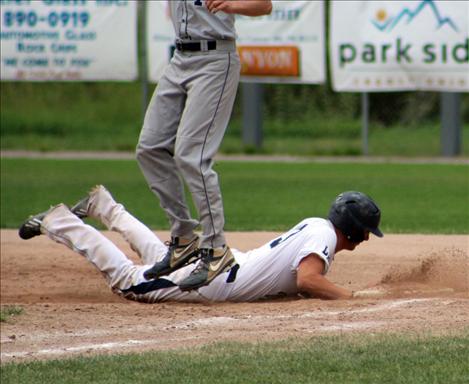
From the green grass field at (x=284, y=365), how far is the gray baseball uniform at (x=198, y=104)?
5.25 feet

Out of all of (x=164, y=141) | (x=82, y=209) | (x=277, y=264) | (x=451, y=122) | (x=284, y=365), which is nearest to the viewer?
(x=284, y=365)

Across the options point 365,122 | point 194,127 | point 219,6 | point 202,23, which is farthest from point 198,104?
point 365,122

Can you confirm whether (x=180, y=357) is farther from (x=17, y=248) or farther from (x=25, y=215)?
(x=25, y=215)

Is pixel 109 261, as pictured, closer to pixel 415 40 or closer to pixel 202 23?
pixel 202 23

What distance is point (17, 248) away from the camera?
32.5 ft

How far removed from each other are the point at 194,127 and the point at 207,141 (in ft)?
0.41

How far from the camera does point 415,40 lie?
14852mm

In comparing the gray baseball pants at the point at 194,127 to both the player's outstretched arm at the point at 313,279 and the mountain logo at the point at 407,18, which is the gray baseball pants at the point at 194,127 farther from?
the mountain logo at the point at 407,18

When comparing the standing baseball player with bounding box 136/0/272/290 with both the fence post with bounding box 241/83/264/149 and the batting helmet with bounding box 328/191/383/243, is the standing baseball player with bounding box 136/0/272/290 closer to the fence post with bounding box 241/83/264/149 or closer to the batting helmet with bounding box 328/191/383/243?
the batting helmet with bounding box 328/191/383/243

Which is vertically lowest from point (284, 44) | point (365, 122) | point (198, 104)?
point (365, 122)

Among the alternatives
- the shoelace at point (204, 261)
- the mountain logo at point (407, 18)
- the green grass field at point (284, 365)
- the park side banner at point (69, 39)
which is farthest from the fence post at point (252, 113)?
the green grass field at point (284, 365)

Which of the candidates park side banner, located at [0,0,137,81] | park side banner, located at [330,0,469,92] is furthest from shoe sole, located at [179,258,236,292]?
park side banner, located at [0,0,137,81]

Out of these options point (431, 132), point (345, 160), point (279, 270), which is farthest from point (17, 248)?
point (431, 132)

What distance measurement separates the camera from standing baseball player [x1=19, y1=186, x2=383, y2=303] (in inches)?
281
